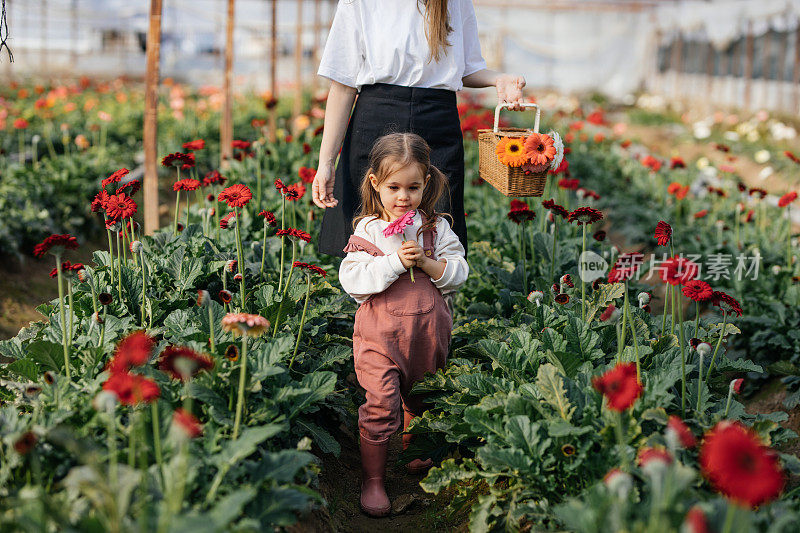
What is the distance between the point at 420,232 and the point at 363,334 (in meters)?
0.38

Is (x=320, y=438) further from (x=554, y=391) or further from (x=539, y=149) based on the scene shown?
(x=539, y=149)

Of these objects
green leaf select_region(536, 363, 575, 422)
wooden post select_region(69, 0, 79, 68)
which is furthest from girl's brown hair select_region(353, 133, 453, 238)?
wooden post select_region(69, 0, 79, 68)

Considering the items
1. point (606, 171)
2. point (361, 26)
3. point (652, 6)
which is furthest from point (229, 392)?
point (652, 6)

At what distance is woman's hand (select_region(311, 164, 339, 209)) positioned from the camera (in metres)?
2.76

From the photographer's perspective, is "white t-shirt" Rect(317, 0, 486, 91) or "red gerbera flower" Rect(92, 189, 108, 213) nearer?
"red gerbera flower" Rect(92, 189, 108, 213)

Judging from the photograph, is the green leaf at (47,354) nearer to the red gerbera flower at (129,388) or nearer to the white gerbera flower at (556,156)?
the red gerbera flower at (129,388)

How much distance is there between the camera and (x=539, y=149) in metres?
2.62

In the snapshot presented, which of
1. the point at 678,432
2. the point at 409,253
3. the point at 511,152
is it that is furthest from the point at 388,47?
the point at 678,432

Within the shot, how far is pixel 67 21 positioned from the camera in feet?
79.4

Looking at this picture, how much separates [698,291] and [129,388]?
1.42m

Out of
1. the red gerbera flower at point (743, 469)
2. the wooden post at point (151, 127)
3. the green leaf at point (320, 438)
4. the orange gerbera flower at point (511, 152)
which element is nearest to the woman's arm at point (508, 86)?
the orange gerbera flower at point (511, 152)

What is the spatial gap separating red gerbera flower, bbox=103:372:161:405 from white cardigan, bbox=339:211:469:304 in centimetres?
93

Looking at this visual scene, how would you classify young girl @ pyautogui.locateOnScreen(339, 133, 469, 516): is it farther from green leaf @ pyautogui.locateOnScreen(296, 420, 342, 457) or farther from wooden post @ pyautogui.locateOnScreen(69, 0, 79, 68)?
wooden post @ pyautogui.locateOnScreen(69, 0, 79, 68)

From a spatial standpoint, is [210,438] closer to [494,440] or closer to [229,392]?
[229,392]
